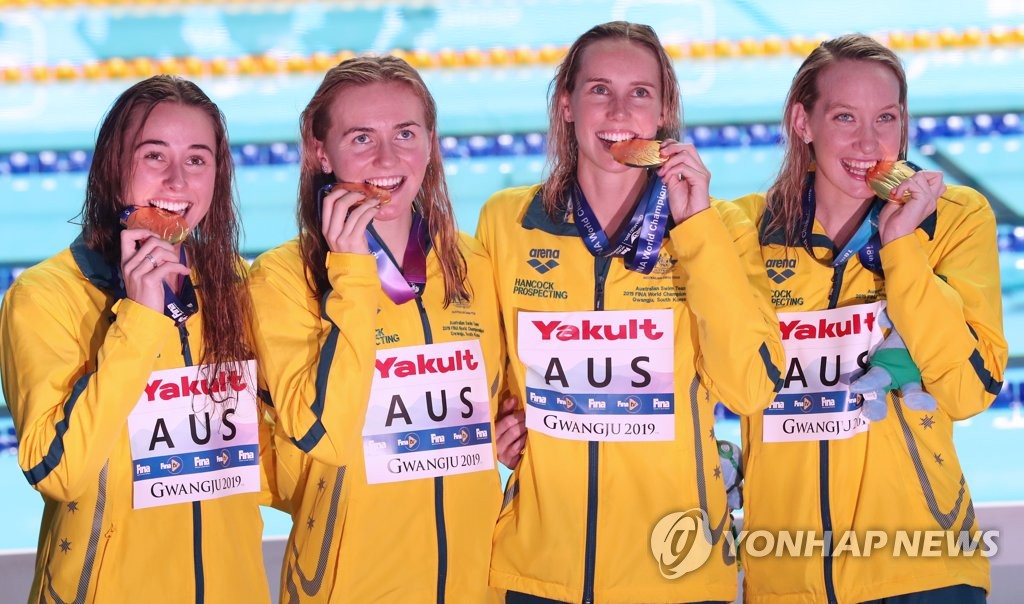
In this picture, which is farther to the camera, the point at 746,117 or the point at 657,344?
the point at 746,117

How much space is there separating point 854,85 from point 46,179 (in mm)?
4542

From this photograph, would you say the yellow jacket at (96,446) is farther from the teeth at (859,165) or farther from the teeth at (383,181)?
the teeth at (859,165)

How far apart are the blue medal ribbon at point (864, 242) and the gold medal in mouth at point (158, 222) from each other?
4.66 ft

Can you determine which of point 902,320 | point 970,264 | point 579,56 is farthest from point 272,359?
point 970,264

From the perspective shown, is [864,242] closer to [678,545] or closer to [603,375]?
[603,375]

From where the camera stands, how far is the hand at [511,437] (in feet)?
8.48

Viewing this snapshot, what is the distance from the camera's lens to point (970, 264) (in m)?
2.60

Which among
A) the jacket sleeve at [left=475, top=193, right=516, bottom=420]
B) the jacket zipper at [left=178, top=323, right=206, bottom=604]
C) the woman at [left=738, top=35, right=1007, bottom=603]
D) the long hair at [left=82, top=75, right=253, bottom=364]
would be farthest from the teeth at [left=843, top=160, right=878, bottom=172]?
the jacket zipper at [left=178, top=323, right=206, bottom=604]

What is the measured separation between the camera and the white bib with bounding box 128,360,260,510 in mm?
2271

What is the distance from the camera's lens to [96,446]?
6.96 feet

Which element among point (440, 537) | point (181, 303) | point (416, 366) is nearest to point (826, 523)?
point (440, 537)

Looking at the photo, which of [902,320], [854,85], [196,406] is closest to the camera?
[196,406]

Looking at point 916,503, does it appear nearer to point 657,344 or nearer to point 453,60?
point 657,344

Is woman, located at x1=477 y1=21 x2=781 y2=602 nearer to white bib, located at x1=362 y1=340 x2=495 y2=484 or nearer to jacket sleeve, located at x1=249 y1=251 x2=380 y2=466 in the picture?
white bib, located at x1=362 y1=340 x2=495 y2=484
